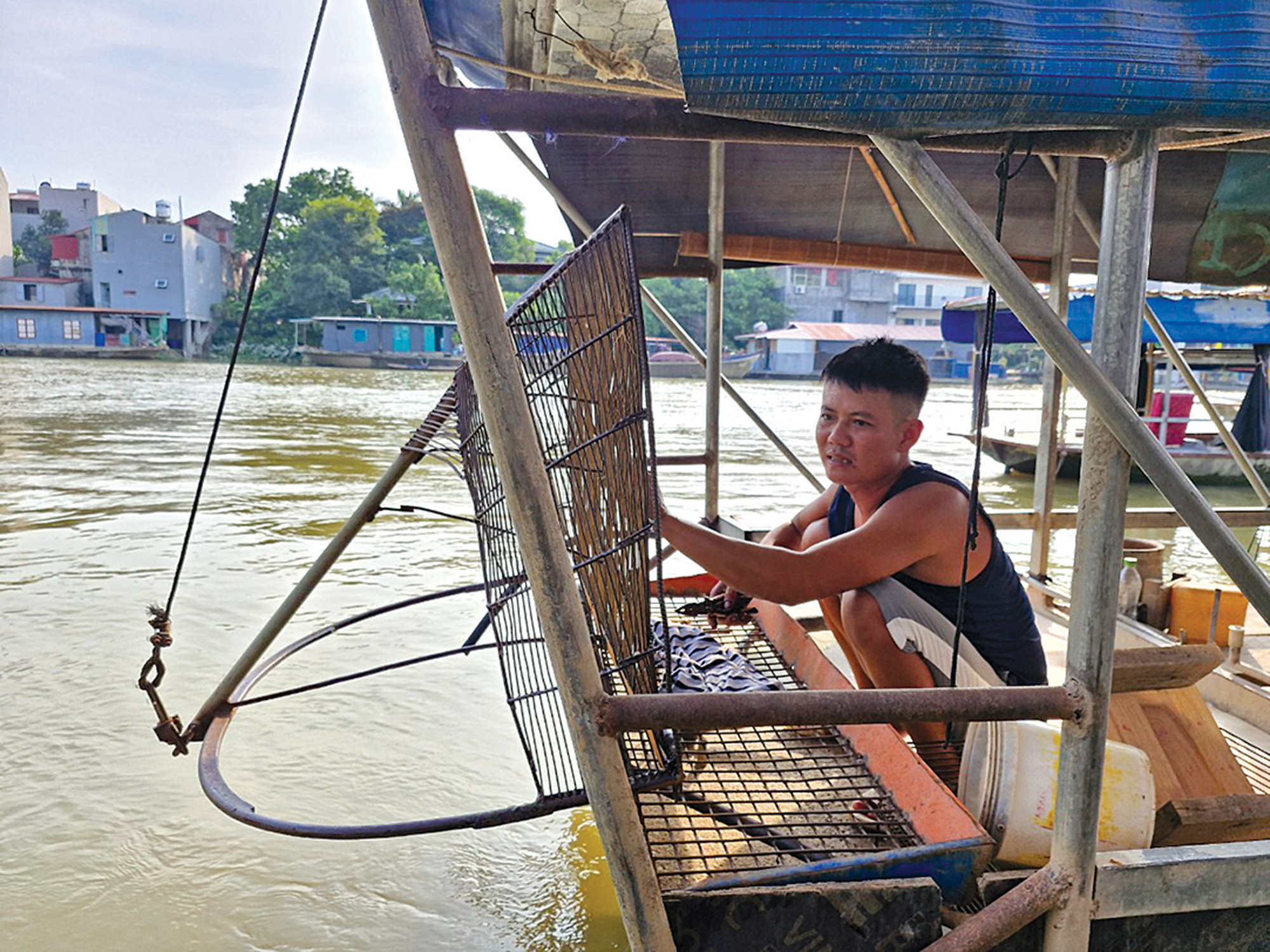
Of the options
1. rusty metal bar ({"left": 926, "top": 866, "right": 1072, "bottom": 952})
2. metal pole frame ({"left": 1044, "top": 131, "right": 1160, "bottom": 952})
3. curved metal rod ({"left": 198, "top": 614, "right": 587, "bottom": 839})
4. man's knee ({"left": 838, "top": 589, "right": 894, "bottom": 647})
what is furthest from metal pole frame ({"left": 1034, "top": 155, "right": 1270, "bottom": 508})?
curved metal rod ({"left": 198, "top": 614, "right": 587, "bottom": 839})

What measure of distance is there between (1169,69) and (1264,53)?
0.51 feet

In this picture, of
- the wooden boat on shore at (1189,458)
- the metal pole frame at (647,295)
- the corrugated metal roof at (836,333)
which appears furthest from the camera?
the corrugated metal roof at (836,333)

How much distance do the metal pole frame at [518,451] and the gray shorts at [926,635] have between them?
44.9 inches

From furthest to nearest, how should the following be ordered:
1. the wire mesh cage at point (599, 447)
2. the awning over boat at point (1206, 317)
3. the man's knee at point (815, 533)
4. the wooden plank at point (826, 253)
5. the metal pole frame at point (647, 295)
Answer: the awning over boat at point (1206, 317)
the wooden plank at point (826, 253)
the metal pole frame at point (647, 295)
the man's knee at point (815, 533)
the wire mesh cage at point (599, 447)

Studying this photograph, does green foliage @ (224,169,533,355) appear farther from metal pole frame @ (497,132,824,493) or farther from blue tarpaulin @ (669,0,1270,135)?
blue tarpaulin @ (669,0,1270,135)

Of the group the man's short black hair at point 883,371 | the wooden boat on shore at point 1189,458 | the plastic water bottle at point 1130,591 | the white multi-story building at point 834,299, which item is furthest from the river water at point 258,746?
the white multi-story building at point 834,299

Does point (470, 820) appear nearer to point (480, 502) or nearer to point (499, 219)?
point (480, 502)

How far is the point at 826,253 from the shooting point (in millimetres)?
4449

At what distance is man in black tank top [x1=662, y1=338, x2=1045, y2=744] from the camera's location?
2.34 meters

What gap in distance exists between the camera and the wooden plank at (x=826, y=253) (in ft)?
14.5

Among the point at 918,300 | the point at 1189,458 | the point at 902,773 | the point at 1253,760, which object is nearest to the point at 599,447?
the point at 902,773

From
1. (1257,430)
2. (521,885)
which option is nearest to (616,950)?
(521,885)

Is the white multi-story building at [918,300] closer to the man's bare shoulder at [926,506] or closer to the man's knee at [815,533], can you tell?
the man's knee at [815,533]

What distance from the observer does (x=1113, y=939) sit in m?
1.77
